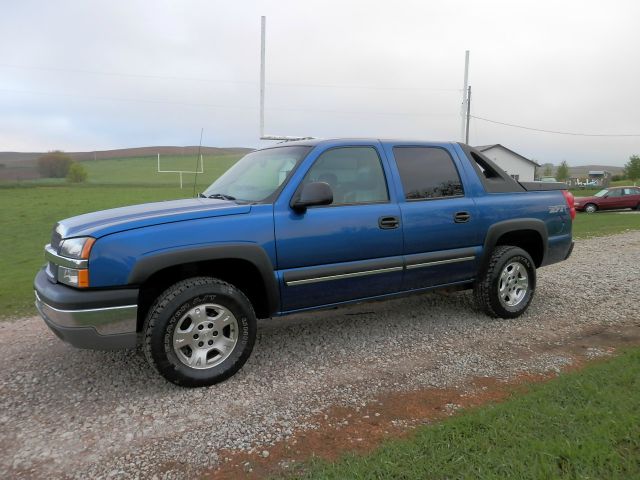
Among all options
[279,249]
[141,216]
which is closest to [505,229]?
[279,249]

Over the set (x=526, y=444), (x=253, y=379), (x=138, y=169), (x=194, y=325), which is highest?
(x=138, y=169)

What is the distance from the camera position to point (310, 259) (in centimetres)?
375

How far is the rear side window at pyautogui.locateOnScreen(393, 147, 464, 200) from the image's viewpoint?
4.39 meters

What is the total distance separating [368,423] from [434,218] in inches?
82.3

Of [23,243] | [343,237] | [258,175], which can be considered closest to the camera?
[343,237]

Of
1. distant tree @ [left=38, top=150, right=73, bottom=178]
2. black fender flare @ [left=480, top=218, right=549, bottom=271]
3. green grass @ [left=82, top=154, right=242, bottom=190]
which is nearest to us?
black fender flare @ [left=480, top=218, right=549, bottom=271]

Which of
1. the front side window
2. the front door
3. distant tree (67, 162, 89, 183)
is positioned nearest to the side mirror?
the front door

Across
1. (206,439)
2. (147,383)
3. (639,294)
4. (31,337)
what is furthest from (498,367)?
(31,337)

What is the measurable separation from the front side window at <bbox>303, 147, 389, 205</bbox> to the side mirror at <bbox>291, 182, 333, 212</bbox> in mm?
287

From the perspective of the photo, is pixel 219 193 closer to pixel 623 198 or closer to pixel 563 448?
pixel 563 448

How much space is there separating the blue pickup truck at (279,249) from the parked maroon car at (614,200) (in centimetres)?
2586

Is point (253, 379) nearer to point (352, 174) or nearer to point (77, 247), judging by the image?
point (77, 247)

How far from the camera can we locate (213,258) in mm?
3410

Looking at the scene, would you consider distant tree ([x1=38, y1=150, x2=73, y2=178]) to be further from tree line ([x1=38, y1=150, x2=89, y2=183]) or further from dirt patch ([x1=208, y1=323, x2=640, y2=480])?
dirt patch ([x1=208, y1=323, x2=640, y2=480])
